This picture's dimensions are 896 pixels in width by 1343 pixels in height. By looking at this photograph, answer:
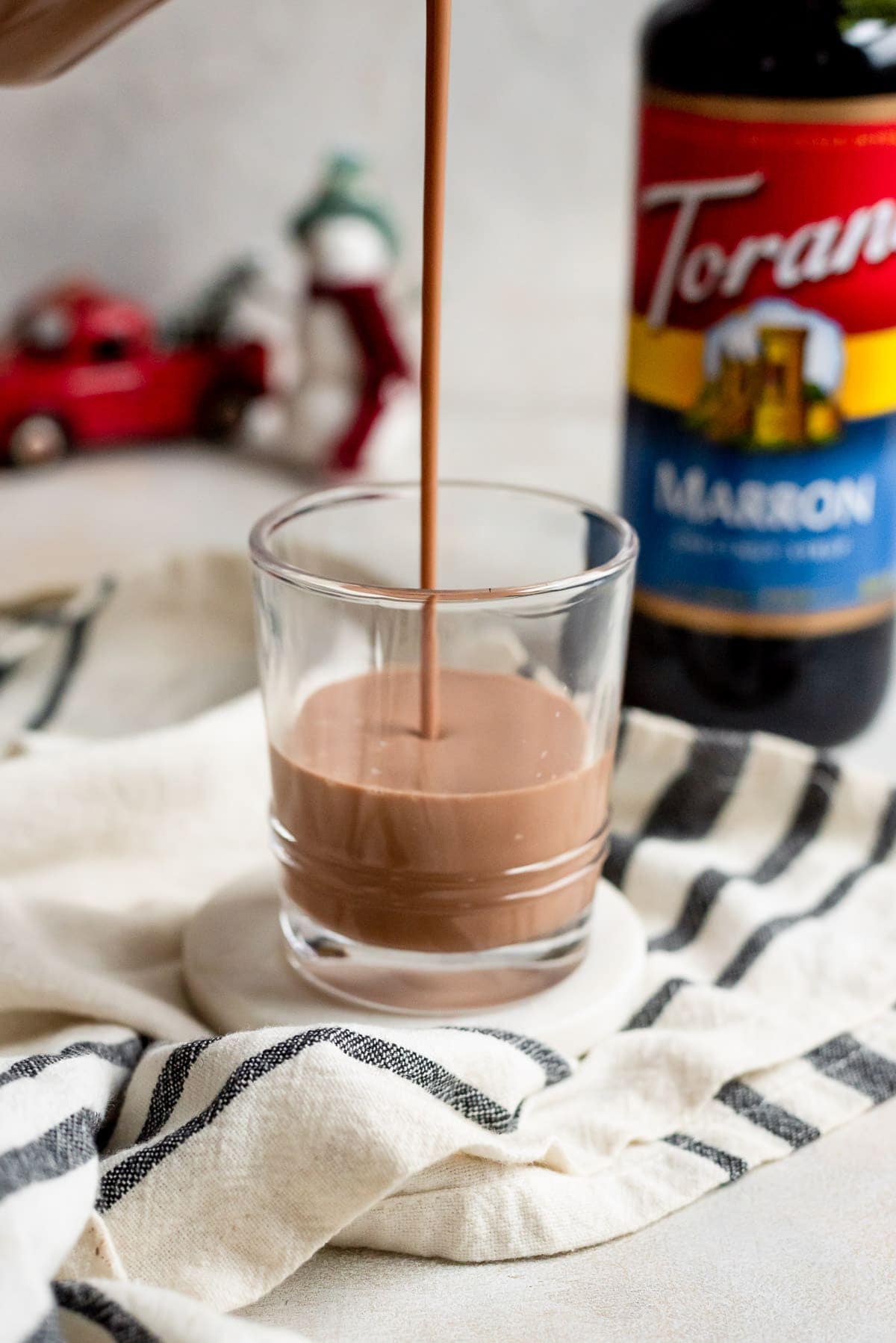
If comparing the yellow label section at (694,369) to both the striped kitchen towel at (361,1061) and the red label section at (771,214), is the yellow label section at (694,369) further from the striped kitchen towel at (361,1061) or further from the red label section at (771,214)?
the striped kitchen towel at (361,1061)

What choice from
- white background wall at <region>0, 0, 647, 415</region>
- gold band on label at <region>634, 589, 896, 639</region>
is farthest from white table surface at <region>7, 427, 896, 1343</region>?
white background wall at <region>0, 0, 647, 415</region>

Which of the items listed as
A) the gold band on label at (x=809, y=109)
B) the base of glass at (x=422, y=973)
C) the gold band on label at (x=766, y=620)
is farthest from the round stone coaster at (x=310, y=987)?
the gold band on label at (x=809, y=109)

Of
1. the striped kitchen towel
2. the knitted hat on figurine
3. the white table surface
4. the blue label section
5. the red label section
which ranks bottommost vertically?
the white table surface

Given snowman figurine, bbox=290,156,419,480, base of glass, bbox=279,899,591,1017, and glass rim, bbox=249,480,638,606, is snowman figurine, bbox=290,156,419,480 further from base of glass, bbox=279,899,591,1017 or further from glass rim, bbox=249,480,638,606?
base of glass, bbox=279,899,591,1017

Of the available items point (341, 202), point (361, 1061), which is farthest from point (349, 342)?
point (361, 1061)

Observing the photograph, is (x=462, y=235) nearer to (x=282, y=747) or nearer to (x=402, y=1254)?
(x=282, y=747)

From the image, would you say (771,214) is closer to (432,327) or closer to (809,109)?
(809,109)
